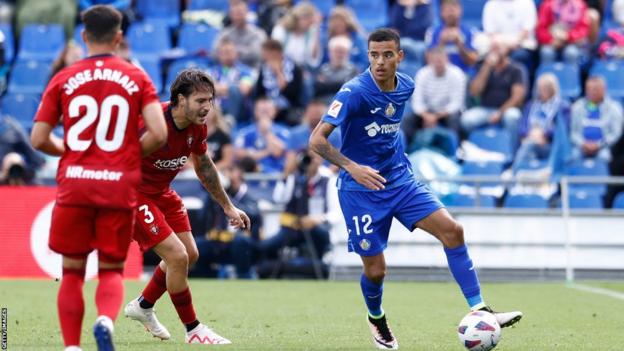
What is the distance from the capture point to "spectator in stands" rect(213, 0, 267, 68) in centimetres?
2005

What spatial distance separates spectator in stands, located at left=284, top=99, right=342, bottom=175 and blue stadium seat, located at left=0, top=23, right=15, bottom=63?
18.6ft

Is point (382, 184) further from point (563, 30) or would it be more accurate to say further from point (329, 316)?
point (563, 30)

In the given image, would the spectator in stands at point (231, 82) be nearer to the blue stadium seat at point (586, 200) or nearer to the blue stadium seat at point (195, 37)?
the blue stadium seat at point (195, 37)

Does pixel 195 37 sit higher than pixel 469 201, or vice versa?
pixel 195 37

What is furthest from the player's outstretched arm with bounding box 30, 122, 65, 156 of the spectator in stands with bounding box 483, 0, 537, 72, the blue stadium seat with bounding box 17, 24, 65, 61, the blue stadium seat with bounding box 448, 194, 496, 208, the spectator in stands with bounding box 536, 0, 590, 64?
the blue stadium seat with bounding box 17, 24, 65, 61

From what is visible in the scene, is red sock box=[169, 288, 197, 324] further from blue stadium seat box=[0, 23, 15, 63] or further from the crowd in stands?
blue stadium seat box=[0, 23, 15, 63]

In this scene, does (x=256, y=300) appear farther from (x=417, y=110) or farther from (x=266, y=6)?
(x=266, y=6)

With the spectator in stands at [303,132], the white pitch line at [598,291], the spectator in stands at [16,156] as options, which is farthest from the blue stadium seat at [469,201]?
the spectator in stands at [16,156]

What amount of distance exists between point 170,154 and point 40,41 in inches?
518

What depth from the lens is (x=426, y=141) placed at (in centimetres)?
1800

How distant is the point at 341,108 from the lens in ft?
29.2

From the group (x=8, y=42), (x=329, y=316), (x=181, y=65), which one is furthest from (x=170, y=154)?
(x=8, y=42)

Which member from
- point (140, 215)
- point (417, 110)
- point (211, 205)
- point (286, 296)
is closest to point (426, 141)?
point (417, 110)

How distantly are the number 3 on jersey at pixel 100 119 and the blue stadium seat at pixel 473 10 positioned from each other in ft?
51.2
